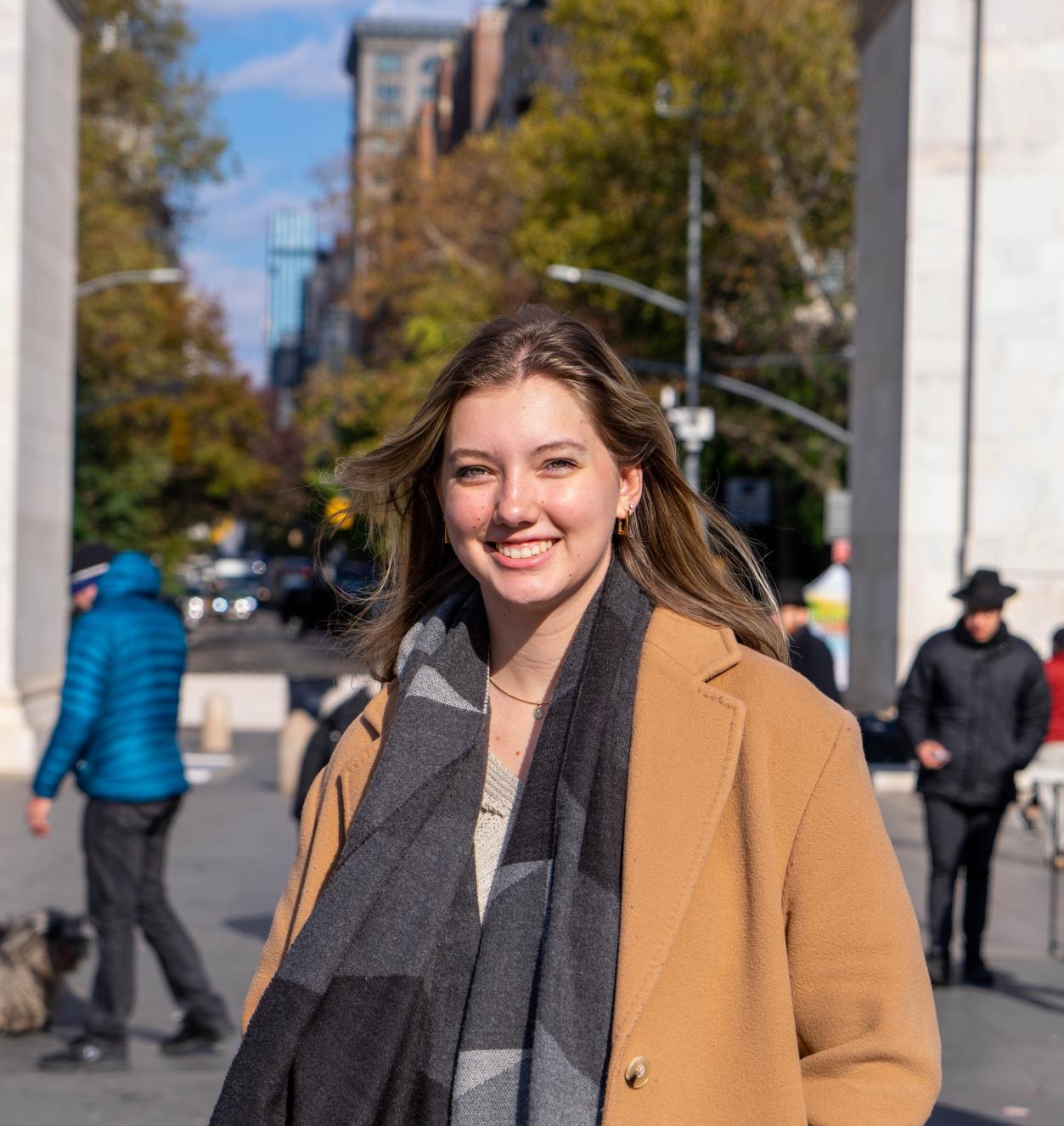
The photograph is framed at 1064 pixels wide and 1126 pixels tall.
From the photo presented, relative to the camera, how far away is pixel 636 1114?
2111 mm

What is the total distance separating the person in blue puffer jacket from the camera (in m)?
6.66

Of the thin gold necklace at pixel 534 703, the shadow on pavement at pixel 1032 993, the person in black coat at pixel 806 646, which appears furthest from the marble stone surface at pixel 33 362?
the thin gold necklace at pixel 534 703

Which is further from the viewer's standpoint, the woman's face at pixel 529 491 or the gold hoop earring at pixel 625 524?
the gold hoop earring at pixel 625 524

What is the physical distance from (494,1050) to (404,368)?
128 ft

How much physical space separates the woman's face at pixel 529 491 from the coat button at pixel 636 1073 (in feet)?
2.06

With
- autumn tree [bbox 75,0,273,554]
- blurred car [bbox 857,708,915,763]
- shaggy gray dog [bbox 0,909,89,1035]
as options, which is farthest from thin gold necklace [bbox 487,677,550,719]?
autumn tree [bbox 75,0,273,554]

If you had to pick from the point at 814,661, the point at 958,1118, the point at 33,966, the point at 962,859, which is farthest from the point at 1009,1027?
the point at 33,966

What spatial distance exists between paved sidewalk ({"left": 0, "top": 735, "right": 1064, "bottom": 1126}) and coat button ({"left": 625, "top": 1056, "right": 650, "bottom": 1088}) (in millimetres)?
52

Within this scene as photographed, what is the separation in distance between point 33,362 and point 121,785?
11504 mm

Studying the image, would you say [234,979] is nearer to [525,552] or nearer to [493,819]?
[493,819]

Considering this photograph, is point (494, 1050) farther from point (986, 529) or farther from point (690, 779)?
point (986, 529)

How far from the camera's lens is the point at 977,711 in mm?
8453

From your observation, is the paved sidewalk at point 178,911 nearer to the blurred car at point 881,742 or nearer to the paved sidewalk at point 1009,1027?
the paved sidewalk at point 1009,1027

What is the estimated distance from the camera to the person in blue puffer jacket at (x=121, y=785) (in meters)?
6.66
